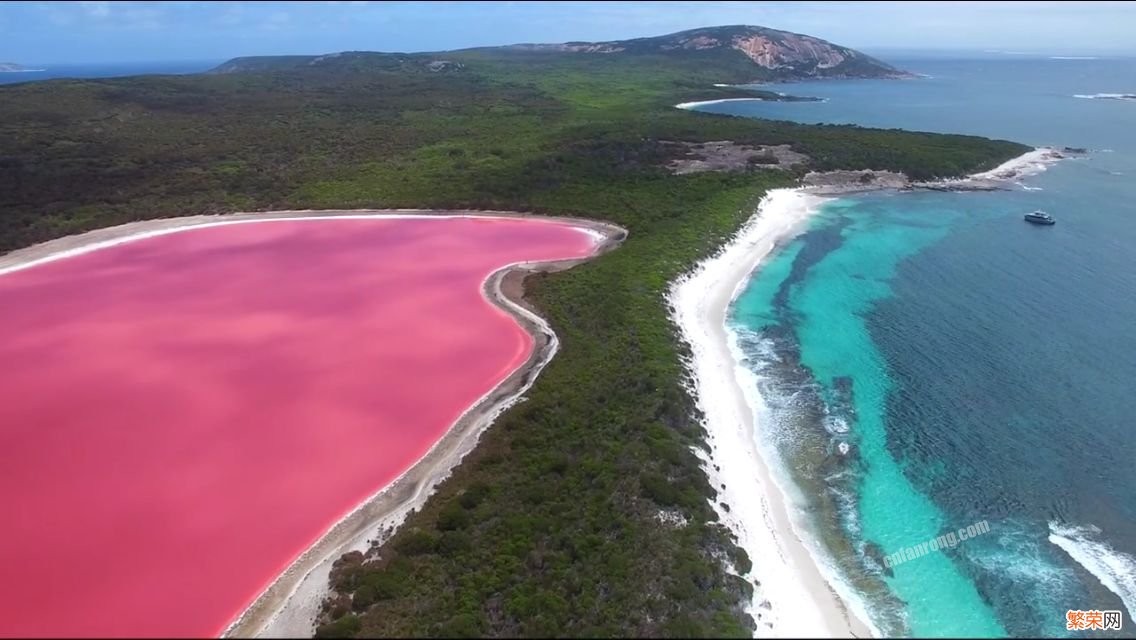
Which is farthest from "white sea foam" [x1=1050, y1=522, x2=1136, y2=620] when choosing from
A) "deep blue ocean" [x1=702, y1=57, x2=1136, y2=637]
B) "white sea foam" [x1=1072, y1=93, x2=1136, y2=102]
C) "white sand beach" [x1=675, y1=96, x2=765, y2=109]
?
"white sea foam" [x1=1072, y1=93, x2=1136, y2=102]

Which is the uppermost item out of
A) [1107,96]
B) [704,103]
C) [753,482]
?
[704,103]

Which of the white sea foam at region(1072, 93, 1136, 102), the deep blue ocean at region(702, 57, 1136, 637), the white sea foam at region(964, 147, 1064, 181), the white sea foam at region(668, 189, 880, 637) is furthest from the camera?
the white sea foam at region(1072, 93, 1136, 102)

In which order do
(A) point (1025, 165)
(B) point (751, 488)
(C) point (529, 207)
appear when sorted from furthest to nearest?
1. (A) point (1025, 165)
2. (C) point (529, 207)
3. (B) point (751, 488)

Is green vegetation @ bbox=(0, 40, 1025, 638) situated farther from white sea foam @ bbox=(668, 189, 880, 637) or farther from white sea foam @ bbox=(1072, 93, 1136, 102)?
white sea foam @ bbox=(1072, 93, 1136, 102)

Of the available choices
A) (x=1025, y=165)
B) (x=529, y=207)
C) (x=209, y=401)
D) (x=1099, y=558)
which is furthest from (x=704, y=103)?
(x=1099, y=558)

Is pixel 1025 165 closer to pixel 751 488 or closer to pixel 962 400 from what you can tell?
pixel 962 400

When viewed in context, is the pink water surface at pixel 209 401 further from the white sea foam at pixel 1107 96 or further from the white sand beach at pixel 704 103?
the white sea foam at pixel 1107 96
